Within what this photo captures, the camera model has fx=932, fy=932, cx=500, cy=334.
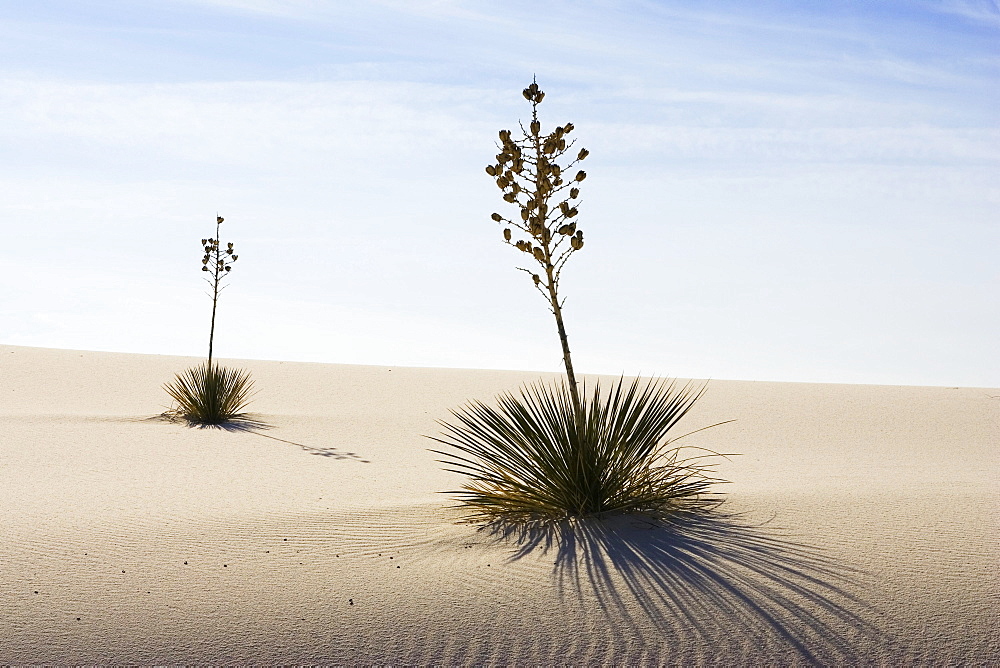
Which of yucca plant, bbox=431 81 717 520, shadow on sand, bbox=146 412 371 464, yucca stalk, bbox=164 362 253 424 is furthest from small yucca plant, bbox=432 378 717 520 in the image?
yucca stalk, bbox=164 362 253 424

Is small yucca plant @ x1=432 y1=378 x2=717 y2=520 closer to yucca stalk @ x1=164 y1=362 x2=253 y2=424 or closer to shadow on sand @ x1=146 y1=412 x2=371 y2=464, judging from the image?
shadow on sand @ x1=146 y1=412 x2=371 y2=464

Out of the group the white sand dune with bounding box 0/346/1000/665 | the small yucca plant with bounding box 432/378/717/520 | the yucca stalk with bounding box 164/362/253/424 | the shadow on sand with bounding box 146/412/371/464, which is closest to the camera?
the white sand dune with bounding box 0/346/1000/665

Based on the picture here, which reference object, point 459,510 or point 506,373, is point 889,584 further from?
point 506,373

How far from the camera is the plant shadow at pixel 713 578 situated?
4.55 metres

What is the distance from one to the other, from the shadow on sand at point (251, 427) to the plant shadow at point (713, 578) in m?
6.41

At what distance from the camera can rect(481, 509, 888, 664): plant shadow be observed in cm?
455

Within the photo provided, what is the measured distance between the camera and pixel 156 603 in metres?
5.04

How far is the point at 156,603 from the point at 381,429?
10.6 meters

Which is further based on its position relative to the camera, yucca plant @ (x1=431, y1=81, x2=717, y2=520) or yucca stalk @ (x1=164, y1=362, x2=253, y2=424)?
yucca stalk @ (x1=164, y1=362, x2=253, y2=424)

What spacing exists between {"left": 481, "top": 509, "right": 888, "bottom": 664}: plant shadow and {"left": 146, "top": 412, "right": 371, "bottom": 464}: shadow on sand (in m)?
6.41

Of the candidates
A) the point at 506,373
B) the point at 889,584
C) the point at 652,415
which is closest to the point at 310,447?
the point at 652,415

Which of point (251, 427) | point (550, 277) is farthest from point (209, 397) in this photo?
point (550, 277)

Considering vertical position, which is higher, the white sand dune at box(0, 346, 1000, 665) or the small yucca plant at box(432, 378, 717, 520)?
the small yucca plant at box(432, 378, 717, 520)

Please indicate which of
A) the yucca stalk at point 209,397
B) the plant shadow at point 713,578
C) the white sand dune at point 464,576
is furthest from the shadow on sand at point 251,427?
the plant shadow at point 713,578
